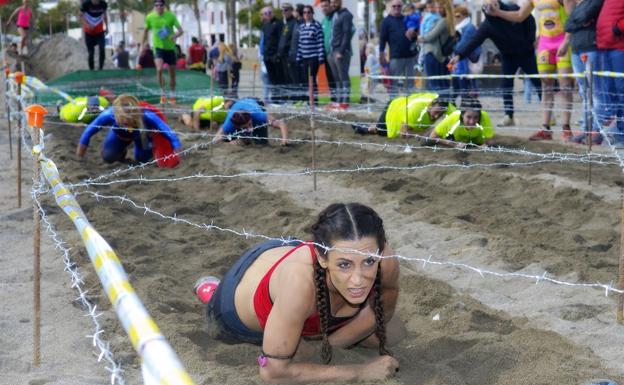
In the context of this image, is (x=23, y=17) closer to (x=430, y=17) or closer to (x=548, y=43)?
(x=430, y=17)

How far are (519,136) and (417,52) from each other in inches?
121

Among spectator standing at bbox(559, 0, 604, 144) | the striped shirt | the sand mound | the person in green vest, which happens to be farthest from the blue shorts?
the sand mound

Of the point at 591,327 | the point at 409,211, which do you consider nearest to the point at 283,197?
the point at 409,211

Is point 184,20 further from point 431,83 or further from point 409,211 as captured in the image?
point 409,211

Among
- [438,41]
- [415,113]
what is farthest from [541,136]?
[438,41]

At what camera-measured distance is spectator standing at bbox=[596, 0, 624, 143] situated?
25.8 feet

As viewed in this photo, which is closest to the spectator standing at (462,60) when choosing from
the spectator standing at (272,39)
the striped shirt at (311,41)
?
the striped shirt at (311,41)

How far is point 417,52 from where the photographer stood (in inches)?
496

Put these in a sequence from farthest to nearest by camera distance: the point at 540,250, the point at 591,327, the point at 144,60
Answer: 1. the point at 144,60
2. the point at 540,250
3. the point at 591,327

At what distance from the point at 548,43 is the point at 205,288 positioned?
650 cm

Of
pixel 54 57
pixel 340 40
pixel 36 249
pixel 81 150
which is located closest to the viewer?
pixel 36 249

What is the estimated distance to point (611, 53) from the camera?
8.08 m

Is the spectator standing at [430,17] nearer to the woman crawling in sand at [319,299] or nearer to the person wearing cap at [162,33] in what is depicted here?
the person wearing cap at [162,33]

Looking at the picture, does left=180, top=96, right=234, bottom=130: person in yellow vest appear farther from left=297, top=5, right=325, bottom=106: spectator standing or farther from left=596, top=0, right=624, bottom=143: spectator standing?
left=596, top=0, right=624, bottom=143: spectator standing
